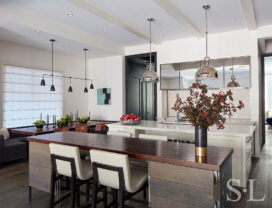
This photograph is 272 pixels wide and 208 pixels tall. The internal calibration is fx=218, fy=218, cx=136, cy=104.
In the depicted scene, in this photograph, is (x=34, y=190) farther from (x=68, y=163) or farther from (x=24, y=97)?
(x=24, y=97)

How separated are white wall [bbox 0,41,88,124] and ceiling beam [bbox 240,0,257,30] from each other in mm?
5139

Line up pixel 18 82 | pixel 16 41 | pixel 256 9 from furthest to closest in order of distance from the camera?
pixel 18 82 < pixel 16 41 < pixel 256 9

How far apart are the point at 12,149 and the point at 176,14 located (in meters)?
4.33

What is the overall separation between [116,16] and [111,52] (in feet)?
A: 6.95

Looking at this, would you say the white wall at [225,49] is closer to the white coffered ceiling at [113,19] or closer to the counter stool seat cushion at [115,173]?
the white coffered ceiling at [113,19]

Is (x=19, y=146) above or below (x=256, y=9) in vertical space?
below

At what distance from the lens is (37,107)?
20.3ft

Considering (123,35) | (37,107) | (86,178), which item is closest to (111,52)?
(123,35)

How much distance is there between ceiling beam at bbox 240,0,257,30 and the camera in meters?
3.60

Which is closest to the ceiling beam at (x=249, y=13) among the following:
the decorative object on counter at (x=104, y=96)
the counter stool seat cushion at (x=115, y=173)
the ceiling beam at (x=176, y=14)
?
the ceiling beam at (x=176, y=14)

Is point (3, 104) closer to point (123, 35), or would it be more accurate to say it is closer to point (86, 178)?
point (123, 35)

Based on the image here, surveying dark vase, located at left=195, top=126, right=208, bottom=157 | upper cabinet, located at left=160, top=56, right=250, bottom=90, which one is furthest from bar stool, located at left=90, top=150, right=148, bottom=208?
upper cabinet, located at left=160, top=56, right=250, bottom=90

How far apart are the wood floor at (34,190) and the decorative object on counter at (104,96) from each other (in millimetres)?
3106

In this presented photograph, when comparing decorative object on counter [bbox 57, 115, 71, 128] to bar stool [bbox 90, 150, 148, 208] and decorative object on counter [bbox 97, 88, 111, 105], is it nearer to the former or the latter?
decorative object on counter [bbox 97, 88, 111, 105]
